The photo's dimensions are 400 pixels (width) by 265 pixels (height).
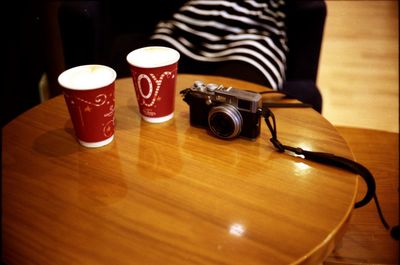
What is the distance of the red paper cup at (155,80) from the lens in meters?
0.73

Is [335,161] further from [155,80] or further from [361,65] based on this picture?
[361,65]

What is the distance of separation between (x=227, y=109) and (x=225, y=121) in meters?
0.02

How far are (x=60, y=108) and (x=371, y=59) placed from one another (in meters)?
2.31

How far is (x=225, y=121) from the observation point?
28.5 inches

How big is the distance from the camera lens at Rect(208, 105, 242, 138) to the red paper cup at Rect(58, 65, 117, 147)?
0.18m

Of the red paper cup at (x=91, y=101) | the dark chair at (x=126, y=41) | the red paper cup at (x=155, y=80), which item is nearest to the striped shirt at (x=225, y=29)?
the dark chair at (x=126, y=41)

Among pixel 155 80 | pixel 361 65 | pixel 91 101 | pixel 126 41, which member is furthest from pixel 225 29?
pixel 361 65

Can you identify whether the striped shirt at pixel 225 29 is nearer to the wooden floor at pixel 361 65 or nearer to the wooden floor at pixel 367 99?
the wooden floor at pixel 367 99

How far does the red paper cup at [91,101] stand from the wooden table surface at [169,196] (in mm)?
29

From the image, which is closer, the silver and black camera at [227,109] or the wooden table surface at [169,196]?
the wooden table surface at [169,196]

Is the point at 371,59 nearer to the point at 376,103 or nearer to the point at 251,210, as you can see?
the point at 376,103

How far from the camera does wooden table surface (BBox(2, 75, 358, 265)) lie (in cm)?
53

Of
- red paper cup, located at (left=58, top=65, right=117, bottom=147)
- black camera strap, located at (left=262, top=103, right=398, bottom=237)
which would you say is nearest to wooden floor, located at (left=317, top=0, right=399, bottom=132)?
black camera strap, located at (left=262, top=103, right=398, bottom=237)

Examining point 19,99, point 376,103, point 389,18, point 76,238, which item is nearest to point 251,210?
point 76,238
